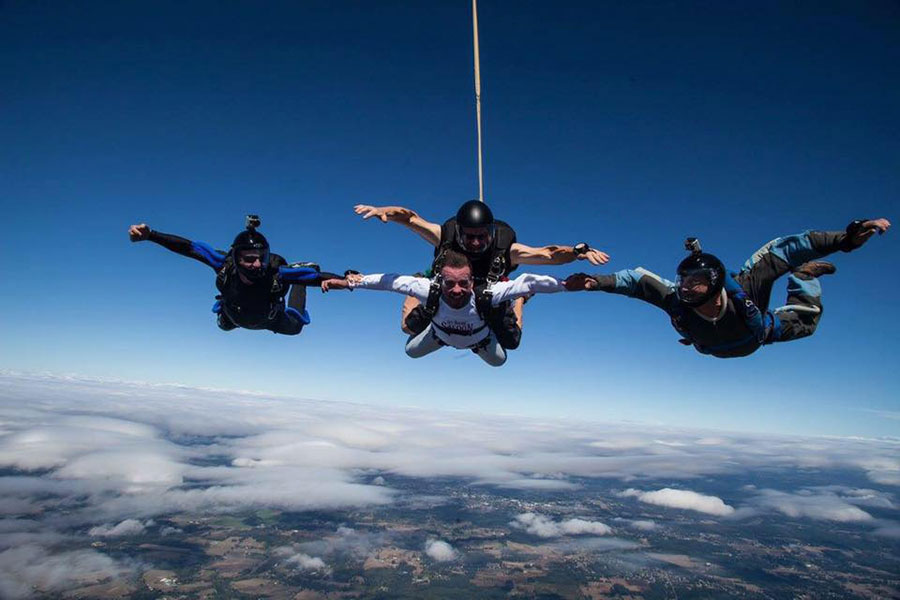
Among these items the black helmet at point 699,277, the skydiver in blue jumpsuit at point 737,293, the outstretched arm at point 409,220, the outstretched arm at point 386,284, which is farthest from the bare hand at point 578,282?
the outstretched arm at point 409,220

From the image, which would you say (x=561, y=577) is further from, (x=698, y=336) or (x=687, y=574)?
(x=698, y=336)

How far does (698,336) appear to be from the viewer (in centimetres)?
618

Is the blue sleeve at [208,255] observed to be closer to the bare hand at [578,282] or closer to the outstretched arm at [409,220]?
the outstretched arm at [409,220]

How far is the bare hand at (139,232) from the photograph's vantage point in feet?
20.3

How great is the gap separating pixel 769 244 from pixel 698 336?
1.59 m

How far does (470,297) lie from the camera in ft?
19.0

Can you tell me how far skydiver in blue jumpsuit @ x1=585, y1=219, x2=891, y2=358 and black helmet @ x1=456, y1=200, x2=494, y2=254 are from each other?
5.37 ft

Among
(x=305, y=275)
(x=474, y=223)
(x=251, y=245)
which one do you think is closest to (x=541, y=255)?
(x=474, y=223)

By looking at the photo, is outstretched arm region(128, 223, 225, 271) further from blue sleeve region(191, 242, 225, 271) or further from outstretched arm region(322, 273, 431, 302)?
outstretched arm region(322, 273, 431, 302)

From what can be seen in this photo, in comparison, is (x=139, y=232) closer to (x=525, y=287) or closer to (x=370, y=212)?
(x=370, y=212)

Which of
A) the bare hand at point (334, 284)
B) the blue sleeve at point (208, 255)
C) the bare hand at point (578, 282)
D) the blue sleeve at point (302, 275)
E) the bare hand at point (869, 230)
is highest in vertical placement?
the bare hand at point (869, 230)

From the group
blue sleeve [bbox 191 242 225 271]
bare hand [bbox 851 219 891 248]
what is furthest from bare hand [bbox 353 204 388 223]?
bare hand [bbox 851 219 891 248]

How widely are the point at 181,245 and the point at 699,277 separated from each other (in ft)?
24.3

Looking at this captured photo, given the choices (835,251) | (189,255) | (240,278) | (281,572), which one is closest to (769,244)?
(835,251)
